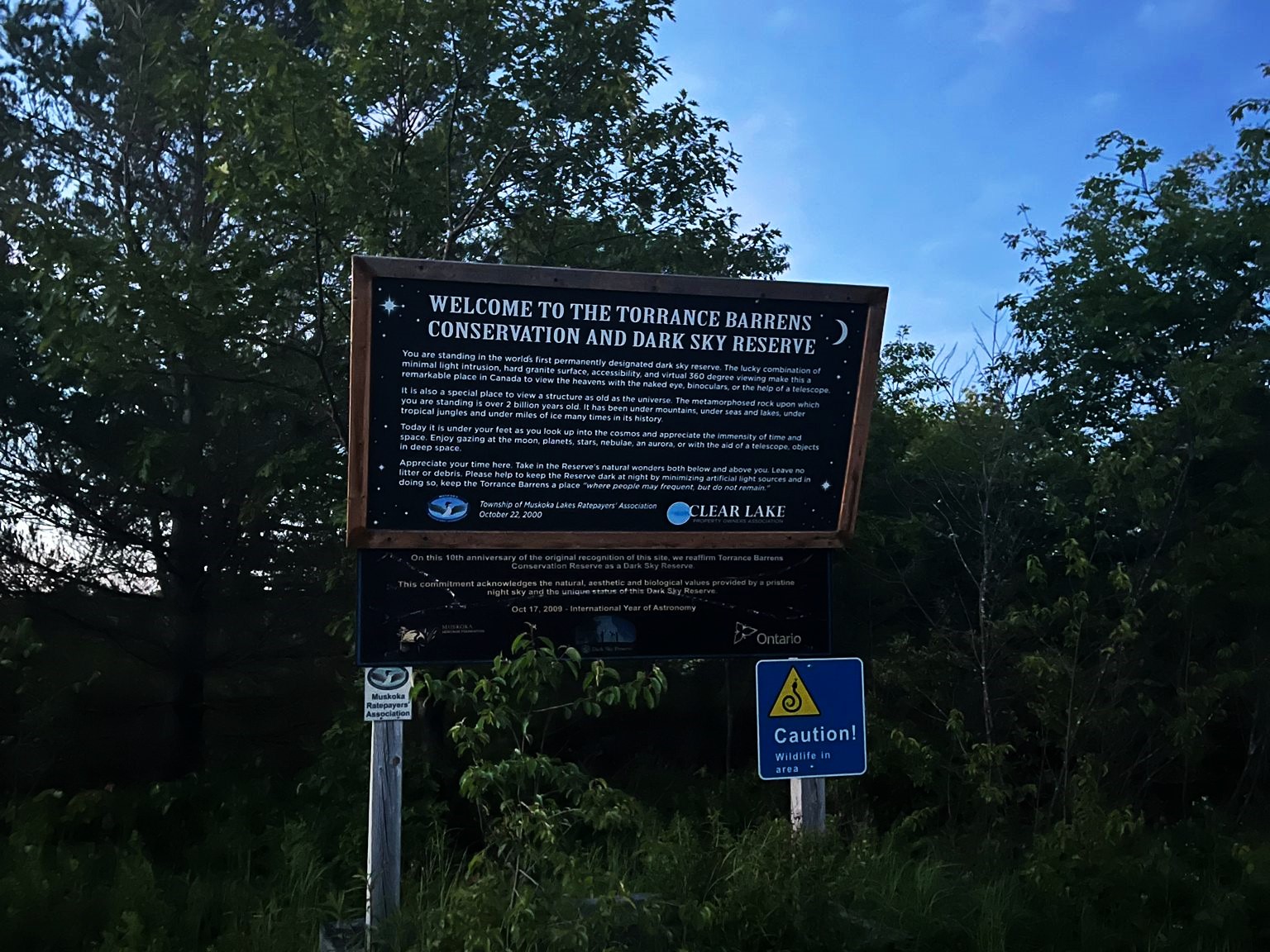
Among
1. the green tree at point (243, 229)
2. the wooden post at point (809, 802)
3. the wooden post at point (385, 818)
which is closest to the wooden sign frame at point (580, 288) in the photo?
the wooden post at point (385, 818)

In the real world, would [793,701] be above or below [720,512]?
below

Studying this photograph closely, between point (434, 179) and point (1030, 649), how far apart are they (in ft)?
18.6

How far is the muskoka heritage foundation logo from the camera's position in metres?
5.89

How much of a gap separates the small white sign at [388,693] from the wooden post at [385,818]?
0.07 m

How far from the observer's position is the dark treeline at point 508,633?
680 cm

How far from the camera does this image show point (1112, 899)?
20.7ft

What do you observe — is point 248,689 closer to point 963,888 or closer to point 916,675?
point 916,675

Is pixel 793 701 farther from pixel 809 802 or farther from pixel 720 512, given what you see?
pixel 720 512

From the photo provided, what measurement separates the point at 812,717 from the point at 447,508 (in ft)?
7.07

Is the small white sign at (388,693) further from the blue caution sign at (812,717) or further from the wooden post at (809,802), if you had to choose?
the wooden post at (809,802)

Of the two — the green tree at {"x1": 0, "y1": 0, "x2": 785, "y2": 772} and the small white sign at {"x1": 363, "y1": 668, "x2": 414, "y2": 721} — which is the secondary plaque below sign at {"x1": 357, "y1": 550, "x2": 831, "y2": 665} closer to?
the small white sign at {"x1": 363, "y1": 668, "x2": 414, "y2": 721}

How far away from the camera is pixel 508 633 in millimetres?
5672

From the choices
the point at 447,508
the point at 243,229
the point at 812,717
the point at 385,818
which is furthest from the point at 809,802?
the point at 243,229

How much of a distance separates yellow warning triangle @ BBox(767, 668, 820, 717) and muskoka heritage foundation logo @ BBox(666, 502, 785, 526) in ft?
2.64
